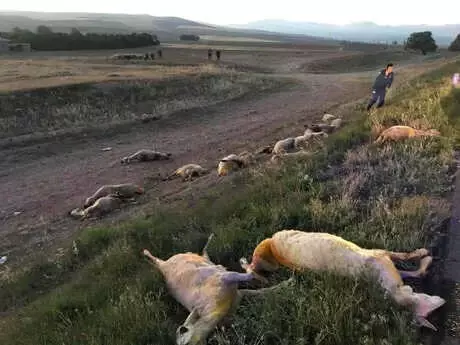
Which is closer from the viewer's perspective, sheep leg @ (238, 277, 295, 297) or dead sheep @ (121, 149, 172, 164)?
sheep leg @ (238, 277, 295, 297)

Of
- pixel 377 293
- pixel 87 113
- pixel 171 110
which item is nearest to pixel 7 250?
pixel 377 293

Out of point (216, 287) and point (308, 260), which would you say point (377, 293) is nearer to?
point (308, 260)

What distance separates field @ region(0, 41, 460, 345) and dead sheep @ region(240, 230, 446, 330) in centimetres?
15

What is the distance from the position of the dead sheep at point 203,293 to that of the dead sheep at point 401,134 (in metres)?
6.41

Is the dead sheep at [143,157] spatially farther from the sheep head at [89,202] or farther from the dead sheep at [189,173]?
the sheep head at [89,202]

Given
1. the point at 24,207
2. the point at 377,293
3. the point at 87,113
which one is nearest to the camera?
Result: the point at 377,293

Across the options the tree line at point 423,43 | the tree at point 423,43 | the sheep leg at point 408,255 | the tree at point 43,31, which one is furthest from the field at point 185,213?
the tree at point 423,43

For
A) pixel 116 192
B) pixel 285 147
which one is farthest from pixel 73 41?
pixel 116 192

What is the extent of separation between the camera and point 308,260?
5.04 m

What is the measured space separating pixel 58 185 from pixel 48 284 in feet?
22.9

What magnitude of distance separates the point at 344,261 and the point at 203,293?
1249mm

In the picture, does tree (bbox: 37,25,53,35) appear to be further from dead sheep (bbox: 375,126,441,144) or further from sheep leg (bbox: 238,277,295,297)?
sheep leg (bbox: 238,277,295,297)

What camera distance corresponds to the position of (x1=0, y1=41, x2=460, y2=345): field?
441 cm

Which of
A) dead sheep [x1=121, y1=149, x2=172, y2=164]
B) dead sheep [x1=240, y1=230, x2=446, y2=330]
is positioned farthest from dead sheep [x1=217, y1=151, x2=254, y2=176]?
dead sheep [x1=240, y1=230, x2=446, y2=330]
